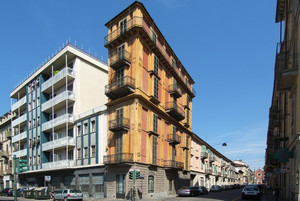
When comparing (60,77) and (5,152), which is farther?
(5,152)

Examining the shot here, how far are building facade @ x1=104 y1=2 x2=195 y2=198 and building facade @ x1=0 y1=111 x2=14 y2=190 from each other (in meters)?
34.2

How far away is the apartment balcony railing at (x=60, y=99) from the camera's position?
115 feet

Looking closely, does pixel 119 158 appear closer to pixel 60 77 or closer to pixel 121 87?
pixel 121 87

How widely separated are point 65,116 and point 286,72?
27350mm

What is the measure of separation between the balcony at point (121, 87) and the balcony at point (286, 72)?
14172 millimetres

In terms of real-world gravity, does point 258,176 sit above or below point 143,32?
below

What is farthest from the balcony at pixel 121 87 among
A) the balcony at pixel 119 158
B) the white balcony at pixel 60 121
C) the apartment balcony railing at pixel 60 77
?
the apartment balcony railing at pixel 60 77

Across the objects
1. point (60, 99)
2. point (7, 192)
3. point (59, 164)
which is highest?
point (60, 99)

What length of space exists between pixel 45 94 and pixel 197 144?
99.5ft

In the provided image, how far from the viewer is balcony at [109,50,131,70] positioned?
27.9 meters

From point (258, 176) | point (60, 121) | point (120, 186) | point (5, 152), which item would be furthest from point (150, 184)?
point (258, 176)

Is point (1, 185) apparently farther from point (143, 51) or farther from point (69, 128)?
point (143, 51)

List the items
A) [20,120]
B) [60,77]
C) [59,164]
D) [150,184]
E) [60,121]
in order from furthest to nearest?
1. [20,120]
2. [60,77]
3. [60,121]
4. [59,164]
5. [150,184]

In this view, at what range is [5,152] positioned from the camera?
53906 mm
